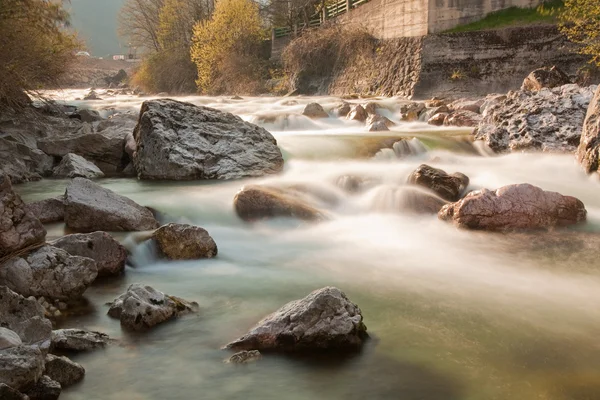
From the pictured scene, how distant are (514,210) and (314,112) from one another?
12.0 metres

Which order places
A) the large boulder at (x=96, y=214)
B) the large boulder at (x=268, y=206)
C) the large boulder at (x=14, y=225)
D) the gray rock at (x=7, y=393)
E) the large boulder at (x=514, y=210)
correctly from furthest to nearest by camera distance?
the large boulder at (x=268, y=206), the large boulder at (x=514, y=210), the large boulder at (x=96, y=214), the large boulder at (x=14, y=225), the gray rock at (x=7, y=393)

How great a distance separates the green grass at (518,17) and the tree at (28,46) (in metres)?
14.9

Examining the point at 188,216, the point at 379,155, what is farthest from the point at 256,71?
the point at 188,216

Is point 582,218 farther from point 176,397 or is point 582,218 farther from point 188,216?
point 176,397

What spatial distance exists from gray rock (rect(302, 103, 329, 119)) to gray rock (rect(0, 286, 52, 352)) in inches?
615

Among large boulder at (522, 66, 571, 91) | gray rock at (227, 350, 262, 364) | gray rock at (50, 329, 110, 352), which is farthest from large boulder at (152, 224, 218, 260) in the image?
large boulder at (522, 66, 571, 91)

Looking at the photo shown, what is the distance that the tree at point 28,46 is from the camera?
13.5 m

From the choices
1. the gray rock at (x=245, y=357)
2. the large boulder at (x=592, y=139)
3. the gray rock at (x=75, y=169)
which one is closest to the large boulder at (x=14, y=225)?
the gray rock at (x=245, y=357)

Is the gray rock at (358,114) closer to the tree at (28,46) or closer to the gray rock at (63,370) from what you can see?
the tree at (28,46)

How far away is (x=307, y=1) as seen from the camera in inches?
1501

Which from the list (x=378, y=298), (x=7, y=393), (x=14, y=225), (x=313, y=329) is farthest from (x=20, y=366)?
(x=378, y=298)

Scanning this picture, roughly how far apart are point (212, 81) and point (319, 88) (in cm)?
835

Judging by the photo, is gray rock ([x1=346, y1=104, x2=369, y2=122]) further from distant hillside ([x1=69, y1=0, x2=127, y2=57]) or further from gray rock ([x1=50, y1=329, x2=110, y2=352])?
distant hillside ([x1=69, y1=0, x2=127, y2=57])

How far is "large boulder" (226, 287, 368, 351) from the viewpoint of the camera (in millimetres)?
4934
